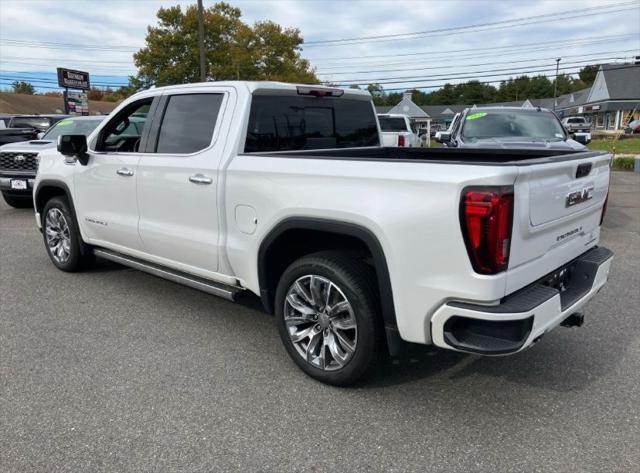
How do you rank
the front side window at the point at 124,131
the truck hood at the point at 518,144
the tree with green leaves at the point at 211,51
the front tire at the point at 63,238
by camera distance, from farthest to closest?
1. the tree with green leaves at the point at 211,51
2. the truck hood at the point at 518,144
3. the front tire at the point at 63,238
4. the front side window at the point at 124,131

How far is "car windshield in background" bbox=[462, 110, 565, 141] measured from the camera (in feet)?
29.7

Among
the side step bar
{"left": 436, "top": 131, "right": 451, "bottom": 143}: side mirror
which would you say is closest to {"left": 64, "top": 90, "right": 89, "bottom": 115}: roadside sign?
{"left": 436, "top": 131, "right": 451, "bottom": 143}: side mirror

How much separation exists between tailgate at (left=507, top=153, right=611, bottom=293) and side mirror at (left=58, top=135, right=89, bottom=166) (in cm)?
399

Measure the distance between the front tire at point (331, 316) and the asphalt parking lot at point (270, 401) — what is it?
167mm

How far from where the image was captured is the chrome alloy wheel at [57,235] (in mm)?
5785

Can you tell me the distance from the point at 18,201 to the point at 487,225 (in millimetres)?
10750

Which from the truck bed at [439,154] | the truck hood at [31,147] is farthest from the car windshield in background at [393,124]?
the truck bed at [439,154]

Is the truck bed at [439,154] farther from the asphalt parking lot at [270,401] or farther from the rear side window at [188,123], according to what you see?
the asphalt parking lot at [270,401]

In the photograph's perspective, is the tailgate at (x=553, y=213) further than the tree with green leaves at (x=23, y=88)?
No

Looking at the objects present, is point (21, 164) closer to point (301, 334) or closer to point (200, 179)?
point (200, 179)

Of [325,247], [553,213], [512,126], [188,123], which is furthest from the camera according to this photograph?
[512,126]

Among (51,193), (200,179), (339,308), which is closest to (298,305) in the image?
(339,308)

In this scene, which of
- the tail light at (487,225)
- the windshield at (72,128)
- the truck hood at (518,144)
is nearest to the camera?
the tail light at (487,225)

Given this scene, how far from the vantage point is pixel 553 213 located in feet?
9.62
